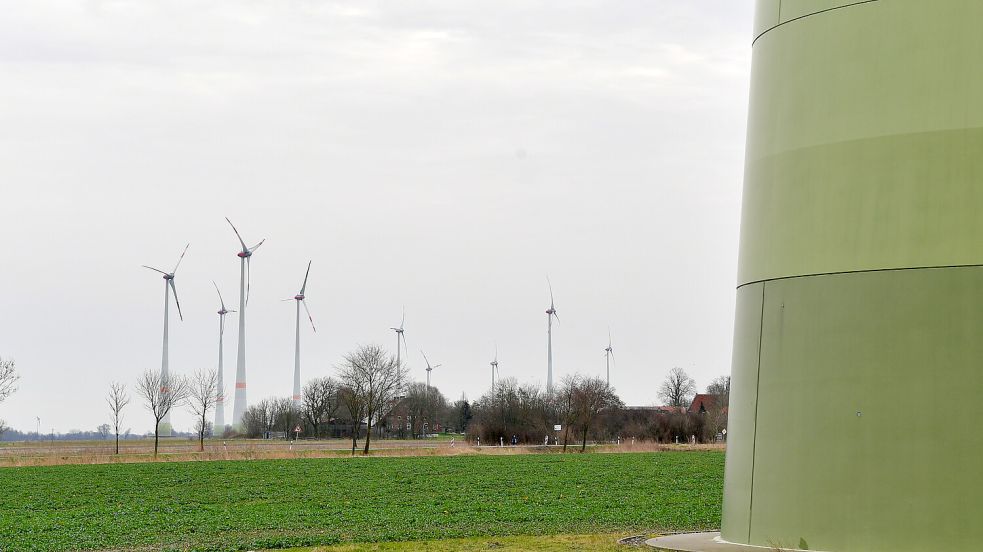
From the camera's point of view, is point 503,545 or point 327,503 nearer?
point 503,545

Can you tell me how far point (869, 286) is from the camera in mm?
12133

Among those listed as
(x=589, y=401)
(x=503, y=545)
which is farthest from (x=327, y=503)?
(x=589, y=401)

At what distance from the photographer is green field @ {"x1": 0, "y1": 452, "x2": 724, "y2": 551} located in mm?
21609

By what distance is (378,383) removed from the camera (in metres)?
78.4

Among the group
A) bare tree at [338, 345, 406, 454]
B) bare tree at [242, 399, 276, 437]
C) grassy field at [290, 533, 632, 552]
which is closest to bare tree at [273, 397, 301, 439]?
bare tree at [242, 399, 276, 437]

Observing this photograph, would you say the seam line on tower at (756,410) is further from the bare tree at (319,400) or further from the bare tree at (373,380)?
the bare tree at (319,400)

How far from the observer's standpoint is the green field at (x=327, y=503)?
70.9ft

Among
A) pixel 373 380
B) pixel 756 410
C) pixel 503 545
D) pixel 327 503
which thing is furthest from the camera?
pixel 373 380

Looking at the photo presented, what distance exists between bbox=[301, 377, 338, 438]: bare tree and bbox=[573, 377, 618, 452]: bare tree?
3229 cm

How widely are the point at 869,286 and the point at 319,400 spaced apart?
418 ft

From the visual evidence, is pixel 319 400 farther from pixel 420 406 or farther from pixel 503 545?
pixel 503 545

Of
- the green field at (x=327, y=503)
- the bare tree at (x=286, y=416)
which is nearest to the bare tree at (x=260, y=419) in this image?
the bare tree at (x=286, y=416)

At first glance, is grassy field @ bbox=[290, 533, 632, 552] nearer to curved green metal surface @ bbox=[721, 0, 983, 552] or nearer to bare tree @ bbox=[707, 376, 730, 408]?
curved green metal surface @ bbox=[721, 0, 983, 552]

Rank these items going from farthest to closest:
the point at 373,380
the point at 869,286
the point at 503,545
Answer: the point at 373,380
the point at 503,545
the point at 869,286
